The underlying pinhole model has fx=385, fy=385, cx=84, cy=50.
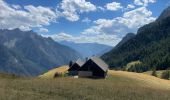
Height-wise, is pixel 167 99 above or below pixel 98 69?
below

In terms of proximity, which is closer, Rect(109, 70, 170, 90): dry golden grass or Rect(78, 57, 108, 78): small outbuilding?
Rect(109, 70, 170, 90): dry golden grass

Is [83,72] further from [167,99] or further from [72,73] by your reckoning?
[167,99]

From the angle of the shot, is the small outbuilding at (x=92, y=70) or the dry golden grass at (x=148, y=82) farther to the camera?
the small outbuilding at (x=92, y=70)

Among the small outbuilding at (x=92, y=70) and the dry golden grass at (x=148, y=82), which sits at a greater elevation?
the small outbuilding at (x=92, y=70)

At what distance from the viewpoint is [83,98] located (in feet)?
144

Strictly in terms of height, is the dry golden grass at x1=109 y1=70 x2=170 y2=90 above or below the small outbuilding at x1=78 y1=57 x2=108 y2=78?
below

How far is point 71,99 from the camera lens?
139 feet

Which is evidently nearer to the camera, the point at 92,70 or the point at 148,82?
the point at 148,82

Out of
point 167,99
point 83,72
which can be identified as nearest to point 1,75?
point 83,72

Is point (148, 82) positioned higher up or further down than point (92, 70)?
further down

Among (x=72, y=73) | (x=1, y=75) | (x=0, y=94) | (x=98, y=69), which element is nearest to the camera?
(x=0, y=94)

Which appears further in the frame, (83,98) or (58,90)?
(58,90)

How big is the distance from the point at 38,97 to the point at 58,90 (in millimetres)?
8742

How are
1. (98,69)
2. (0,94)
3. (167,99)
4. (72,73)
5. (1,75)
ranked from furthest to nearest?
(72,73) < (98,69) < (1,75) < (167,99) < (0,94)
